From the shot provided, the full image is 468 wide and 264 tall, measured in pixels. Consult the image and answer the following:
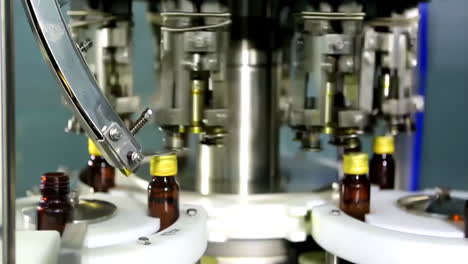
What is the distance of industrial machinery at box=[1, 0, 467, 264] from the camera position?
0.95 meters

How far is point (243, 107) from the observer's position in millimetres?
1214

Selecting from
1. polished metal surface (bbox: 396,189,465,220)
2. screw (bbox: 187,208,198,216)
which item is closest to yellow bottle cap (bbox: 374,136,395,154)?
polished metal surface (bbox: 396,189,465,220)

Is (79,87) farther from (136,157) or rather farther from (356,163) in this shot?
(356,163)

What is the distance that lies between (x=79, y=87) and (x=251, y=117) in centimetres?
54

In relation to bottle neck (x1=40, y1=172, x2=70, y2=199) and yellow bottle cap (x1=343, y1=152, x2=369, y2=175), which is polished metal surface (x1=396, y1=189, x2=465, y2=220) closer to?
yellow bottle cap (x1=343, y1=152, x2=369, y2=175)

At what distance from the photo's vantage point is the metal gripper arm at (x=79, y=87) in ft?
2.22

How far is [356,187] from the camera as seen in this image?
3.35ft

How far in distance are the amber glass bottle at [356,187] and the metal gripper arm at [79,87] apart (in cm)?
36

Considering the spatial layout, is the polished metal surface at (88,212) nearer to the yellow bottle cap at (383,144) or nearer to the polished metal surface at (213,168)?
the polished metal surface at (213,168)

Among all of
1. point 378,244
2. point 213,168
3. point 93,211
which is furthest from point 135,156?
→ point 213,168

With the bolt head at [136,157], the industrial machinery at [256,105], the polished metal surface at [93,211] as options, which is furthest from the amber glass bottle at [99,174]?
the bolt head at [136,157]

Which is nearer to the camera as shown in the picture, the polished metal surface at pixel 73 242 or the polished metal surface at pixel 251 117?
the polished metal surface at pixel 73 242

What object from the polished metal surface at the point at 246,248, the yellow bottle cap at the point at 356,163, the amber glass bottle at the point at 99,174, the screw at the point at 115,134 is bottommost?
the polished metal surface at the point at 246,248

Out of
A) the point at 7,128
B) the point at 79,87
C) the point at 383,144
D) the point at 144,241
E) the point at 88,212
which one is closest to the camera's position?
the point at 7,128
